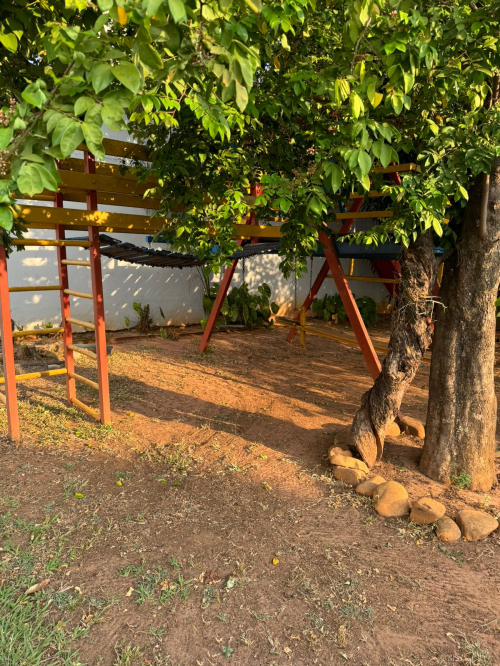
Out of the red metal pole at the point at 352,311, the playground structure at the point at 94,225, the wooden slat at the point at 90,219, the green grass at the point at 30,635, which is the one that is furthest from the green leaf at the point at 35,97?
the red metal pole at the point at 352,311

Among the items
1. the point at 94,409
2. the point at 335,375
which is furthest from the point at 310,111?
the point at 335,375

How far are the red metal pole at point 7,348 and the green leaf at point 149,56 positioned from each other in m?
2.82

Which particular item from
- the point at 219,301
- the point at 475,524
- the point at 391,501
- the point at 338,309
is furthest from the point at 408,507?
the point at 338,309

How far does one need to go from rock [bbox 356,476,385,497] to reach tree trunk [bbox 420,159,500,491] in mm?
496

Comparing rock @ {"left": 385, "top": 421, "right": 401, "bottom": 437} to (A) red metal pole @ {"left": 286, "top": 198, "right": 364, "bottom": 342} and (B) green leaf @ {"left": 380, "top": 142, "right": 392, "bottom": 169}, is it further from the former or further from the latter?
(B) green leaf @ {"left": 380, "top": 142, "right": 392, "bottom": 169}

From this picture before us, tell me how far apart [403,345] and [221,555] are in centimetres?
191

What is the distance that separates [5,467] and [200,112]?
9.05 ft

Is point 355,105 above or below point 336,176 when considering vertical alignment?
above

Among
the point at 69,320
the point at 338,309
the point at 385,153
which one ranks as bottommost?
the point at 338,309

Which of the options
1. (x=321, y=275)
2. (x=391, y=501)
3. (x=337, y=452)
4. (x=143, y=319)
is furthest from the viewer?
(x=143, y=319)

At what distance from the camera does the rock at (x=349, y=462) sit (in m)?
3.48

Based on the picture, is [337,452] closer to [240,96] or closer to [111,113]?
[240,96]

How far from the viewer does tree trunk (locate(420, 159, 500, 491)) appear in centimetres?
316

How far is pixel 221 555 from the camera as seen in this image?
256 centimetres
